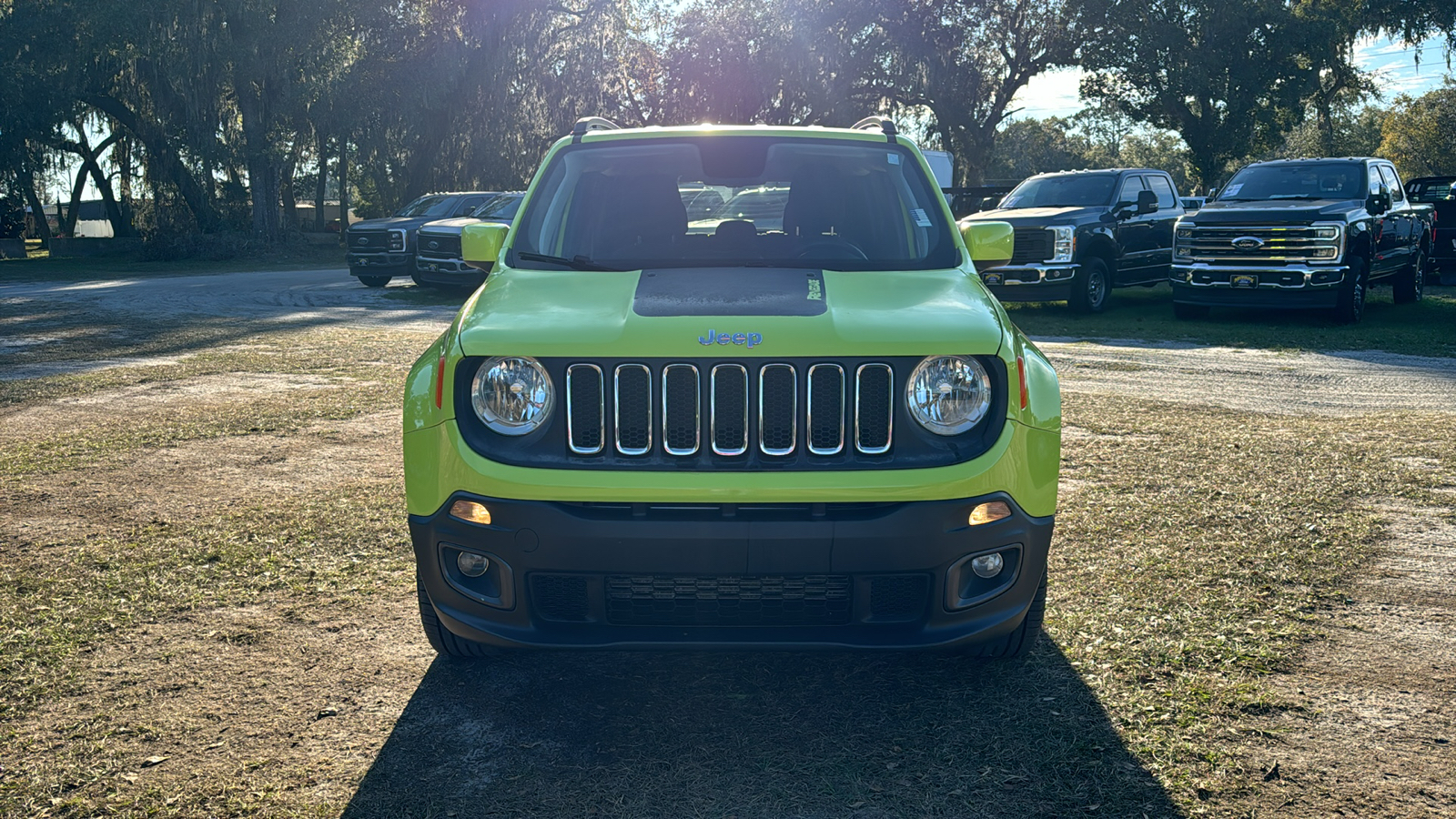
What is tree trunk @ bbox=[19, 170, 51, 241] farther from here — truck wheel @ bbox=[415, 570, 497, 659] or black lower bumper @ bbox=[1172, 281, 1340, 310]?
truck wheel @ bbox=[415, 570, 497, 659]

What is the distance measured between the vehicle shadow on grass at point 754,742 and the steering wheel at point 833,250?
4.76ft

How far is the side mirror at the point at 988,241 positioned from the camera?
4629mm

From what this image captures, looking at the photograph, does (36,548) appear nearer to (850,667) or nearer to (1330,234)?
(850,667)

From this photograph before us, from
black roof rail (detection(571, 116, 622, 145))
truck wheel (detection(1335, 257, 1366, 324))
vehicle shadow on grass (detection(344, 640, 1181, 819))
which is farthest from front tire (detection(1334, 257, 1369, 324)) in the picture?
vehicle shadow on grass (detection(344, 640, 1181, 819))

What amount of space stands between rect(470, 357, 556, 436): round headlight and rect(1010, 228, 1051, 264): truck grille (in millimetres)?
13237

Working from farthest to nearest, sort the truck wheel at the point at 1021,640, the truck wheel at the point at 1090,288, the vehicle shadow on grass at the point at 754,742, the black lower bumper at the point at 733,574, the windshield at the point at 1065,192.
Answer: the windshield at the point at 1065,192 → the truck wheel at the point at 1090,288 → the truck wheel at the point at 1021,640 → the black lower bumper at the point at 733,574 → the vehicle shadow on grass at the point at 754,742

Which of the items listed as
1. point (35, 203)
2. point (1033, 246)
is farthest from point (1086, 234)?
point (35, 203)

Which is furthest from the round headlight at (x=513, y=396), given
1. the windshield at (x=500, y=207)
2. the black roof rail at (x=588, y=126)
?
the windshield at (x=500, y=207)

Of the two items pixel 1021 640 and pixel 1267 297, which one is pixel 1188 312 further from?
pixel 1021 640

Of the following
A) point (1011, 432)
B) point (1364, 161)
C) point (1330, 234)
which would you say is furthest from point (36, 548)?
point (1364, 161)

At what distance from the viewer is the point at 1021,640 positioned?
3.79m

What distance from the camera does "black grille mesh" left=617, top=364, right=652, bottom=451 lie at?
3.35 metres

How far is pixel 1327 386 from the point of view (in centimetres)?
1009

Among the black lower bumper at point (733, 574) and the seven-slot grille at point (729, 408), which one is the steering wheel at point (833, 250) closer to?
the seven-slot grille at point (729, 408)
